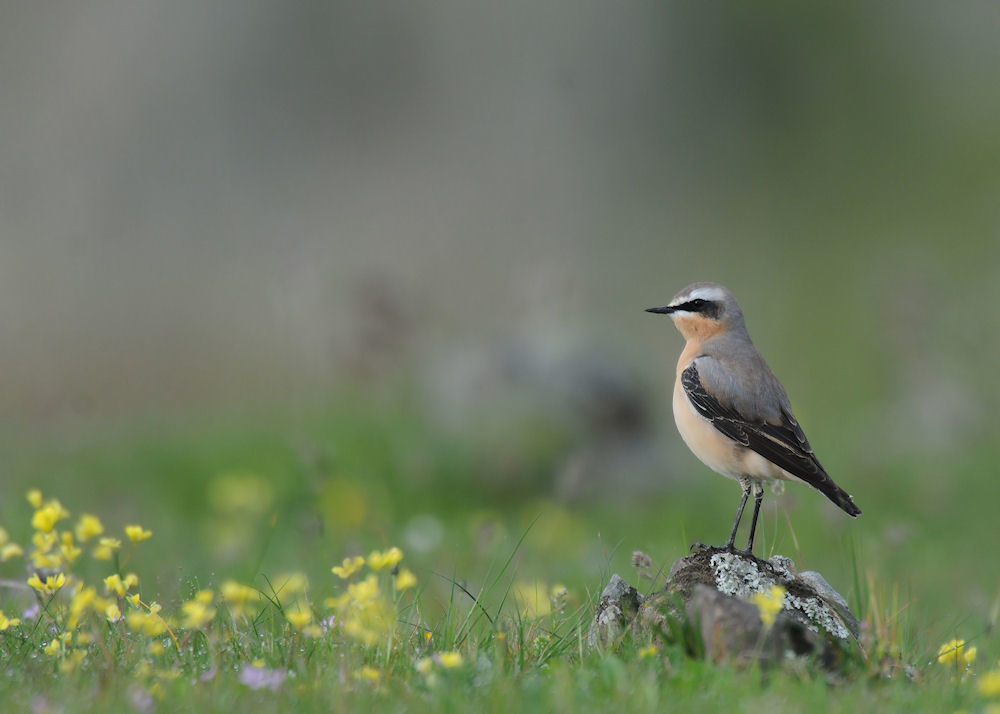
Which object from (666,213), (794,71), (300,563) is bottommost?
(300,563)

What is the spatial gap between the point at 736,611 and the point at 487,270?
1892 cm

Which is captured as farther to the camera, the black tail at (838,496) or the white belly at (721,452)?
the white belly at (721,452)

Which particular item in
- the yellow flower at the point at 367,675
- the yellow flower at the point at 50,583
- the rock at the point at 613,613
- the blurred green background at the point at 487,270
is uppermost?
the blurred green background at the point at 487,270

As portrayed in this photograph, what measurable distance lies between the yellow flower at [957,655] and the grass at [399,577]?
7cm

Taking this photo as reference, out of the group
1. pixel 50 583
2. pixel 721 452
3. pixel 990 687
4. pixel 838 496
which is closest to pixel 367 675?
pixel 50 583

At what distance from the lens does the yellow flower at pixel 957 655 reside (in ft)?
17.6

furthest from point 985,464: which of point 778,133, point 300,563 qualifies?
point 778,133

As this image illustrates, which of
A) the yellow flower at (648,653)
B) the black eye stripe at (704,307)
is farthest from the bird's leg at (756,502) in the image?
the yellow flower at (648,653)

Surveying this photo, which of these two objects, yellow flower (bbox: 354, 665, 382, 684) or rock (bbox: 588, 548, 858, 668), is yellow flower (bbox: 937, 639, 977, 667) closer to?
rock (bbox: 588, 548, 858, 668)

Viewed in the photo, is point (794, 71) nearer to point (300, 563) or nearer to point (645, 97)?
point (645, 97)

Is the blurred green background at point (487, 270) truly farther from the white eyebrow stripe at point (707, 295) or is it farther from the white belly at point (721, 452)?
the white eyebrow stripe at point (707, 295)

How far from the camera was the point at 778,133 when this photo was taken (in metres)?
31.5

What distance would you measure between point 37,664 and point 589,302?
19128 mm

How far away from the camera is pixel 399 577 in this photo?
4906 mm
